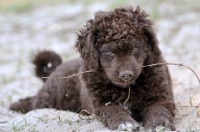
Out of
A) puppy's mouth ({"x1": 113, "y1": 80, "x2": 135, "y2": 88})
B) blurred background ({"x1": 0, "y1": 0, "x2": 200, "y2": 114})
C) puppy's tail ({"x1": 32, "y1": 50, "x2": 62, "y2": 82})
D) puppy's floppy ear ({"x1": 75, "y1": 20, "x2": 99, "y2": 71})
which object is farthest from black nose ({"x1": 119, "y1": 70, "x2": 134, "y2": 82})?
puppy's tail ({"x1": 32, "y1": 50, "x2": 62, "y2": 82})

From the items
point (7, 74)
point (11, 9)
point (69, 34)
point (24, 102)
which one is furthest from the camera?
point (11, 9)

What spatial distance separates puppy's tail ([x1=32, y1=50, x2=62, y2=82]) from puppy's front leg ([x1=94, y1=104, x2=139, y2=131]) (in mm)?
2720

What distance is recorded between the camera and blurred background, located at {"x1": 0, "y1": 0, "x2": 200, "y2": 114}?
8.85 meters

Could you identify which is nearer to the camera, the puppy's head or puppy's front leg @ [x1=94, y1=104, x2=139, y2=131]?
puppy's front leg @ [x1=94, y1=104, x2=139, y2=131]

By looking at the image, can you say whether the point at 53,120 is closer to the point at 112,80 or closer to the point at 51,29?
the point at 112,80

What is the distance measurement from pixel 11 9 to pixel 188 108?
46.8 ft

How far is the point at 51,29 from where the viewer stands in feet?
47.7

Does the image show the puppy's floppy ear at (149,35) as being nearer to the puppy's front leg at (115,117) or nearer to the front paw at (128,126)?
the puppy's front leg at (115,117)

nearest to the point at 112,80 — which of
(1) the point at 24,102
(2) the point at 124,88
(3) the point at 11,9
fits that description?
(2) the point at 124,88

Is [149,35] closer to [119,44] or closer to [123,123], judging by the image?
[119,44]

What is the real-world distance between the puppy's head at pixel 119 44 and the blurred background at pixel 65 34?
1022 millimetres

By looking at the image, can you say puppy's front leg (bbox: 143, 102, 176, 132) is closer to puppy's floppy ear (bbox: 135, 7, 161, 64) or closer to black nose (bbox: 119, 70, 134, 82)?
black nose (bbox: 119, 70, 134, 82)

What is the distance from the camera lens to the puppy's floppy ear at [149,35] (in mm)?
5410

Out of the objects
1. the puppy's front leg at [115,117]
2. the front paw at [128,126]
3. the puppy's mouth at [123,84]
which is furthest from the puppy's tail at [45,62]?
the front paw at [128,126]
